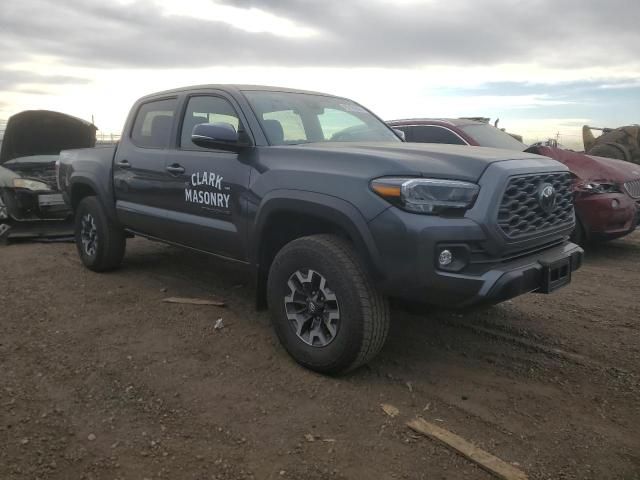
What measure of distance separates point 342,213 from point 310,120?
141 cm

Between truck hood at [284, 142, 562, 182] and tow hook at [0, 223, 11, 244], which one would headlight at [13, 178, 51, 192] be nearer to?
tow hook at [0, 223, 11, 244]

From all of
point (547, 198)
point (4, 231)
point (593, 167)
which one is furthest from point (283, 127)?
point (4, 231)

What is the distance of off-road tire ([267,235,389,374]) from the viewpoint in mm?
3021

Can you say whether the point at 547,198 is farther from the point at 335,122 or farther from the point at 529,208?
the point at 335,122

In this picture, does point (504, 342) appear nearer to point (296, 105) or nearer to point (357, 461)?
point (357, 461)

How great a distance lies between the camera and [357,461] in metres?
2.48

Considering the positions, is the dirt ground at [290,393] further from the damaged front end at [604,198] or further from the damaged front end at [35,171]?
the damaged front end at [35,171]

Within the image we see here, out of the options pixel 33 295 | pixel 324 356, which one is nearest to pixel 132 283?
pixel 33 295

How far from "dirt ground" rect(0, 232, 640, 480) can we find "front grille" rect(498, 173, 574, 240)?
0.66m

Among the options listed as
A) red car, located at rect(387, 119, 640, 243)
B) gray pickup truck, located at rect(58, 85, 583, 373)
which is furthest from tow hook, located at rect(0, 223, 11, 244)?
red car, located at rect(387, 119, 640, 243)

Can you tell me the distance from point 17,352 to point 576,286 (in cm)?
500

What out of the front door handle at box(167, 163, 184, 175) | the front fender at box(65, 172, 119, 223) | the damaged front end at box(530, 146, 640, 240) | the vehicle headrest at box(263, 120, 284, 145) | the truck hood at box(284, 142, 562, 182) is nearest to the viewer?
the truck hood at box(284, 142, 562, 182)

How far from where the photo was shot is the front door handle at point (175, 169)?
4.29m

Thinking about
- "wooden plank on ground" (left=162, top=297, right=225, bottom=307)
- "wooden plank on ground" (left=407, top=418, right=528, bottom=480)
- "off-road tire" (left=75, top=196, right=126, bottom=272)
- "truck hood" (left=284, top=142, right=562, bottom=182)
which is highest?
"truck hood" (left=284, top=142, right=562, bottom=182)
